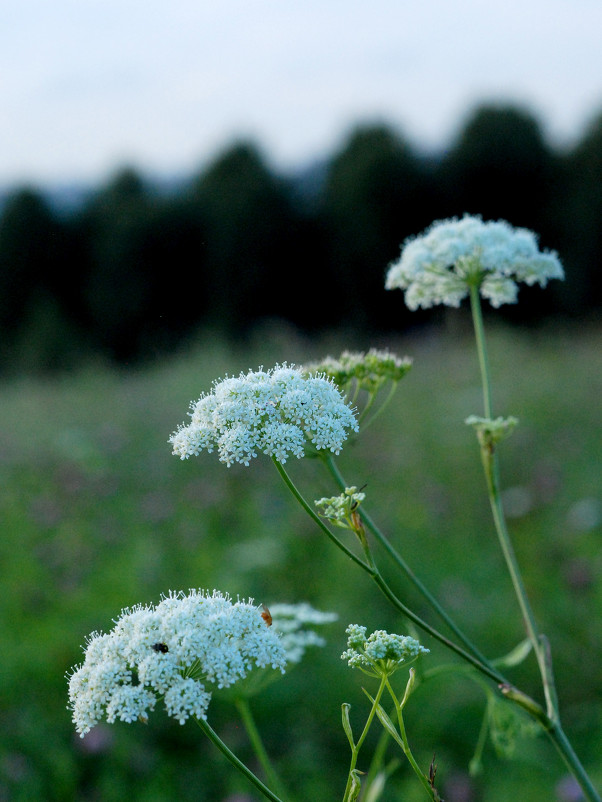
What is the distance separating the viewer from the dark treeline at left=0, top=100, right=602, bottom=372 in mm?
23688

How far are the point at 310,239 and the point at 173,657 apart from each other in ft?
78.2

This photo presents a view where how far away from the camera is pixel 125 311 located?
25438mm

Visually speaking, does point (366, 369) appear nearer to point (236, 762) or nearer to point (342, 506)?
point (342, 506)

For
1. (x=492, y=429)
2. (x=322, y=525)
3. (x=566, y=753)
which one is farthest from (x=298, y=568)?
(x=322, y=525)

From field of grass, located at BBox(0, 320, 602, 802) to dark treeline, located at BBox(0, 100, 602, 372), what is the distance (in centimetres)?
1246

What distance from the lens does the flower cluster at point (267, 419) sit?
2.17 meters

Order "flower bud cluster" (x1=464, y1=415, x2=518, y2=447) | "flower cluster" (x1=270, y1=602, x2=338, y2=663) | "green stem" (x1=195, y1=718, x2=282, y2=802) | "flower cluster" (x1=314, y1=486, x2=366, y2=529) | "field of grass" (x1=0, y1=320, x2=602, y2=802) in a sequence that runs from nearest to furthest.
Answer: "green stem" (x1=195, y1=718, x2=282, y2=802)
"flower cluster" (x1=314, y1=486, x2=366, y2=529)
"flower bud cluster" (x1=464, y1=415, x2=518, y2=447)
"flower cluster" (x1=270, y1=602, x2=338, y2=663)
"field of grass" (x1=0, y1=320, x2=602, y2=802)

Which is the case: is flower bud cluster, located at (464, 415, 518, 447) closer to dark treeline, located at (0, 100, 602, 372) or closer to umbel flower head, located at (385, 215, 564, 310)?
umbel flower head, located at (385, 215, 564, 310)

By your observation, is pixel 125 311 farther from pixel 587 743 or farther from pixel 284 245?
pixel 587 743

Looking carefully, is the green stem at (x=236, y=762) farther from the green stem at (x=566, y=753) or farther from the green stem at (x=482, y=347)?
the green stem at (x=482, y=347)

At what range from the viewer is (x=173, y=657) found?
1.91 metres

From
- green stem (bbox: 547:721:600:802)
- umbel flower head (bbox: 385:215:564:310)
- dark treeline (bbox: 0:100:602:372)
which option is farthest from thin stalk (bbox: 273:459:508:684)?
dark treeline (bbox: 0:100:602:372)

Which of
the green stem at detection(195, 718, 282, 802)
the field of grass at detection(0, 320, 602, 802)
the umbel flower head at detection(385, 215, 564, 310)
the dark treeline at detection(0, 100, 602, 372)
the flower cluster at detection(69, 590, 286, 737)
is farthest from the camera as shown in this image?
the dark treeline at detection(0, 100, 602, 372)

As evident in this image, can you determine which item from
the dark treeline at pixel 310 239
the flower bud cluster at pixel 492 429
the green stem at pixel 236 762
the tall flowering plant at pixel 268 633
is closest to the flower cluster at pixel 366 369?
the tall flowering plant at pixel 268 633
